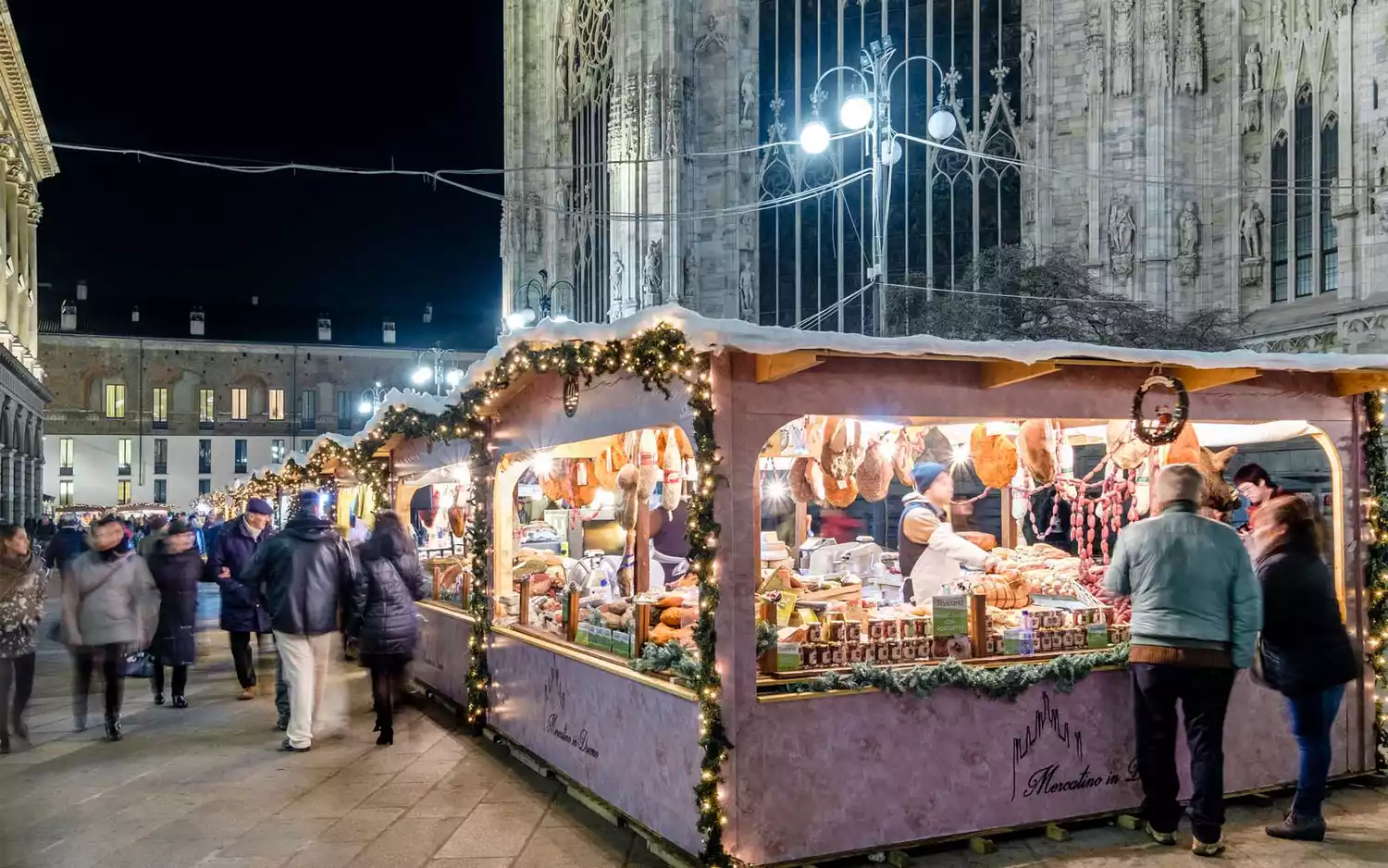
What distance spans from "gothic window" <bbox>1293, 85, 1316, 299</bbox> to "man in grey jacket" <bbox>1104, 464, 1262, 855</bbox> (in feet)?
65.6

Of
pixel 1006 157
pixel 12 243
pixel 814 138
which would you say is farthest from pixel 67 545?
pixel 12 243

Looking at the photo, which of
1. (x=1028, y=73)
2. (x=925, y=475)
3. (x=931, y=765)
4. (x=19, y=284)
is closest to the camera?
(x=931, y=765)

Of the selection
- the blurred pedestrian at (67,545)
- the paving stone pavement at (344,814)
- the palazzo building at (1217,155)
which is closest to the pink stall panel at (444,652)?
the paving stone pavement at (344,814)

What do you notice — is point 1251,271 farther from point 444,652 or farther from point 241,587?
point 241,587

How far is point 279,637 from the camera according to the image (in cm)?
817

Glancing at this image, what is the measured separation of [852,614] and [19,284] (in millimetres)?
47547

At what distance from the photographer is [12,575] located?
8.02m

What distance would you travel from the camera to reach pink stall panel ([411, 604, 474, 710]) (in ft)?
30.6

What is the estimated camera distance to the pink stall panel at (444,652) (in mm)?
9336

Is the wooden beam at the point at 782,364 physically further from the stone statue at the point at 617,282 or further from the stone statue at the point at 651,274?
the stone statue at the point at 617,282

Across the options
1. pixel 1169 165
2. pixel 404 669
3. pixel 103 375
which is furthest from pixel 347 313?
pixel 404 669

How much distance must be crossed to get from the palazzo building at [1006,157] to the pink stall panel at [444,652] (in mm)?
10362

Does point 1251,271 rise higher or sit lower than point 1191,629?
higher

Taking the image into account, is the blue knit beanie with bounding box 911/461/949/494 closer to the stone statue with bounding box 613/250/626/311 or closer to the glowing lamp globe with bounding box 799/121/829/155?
the glowing lamp globe with bounding box 799/121/829/155
